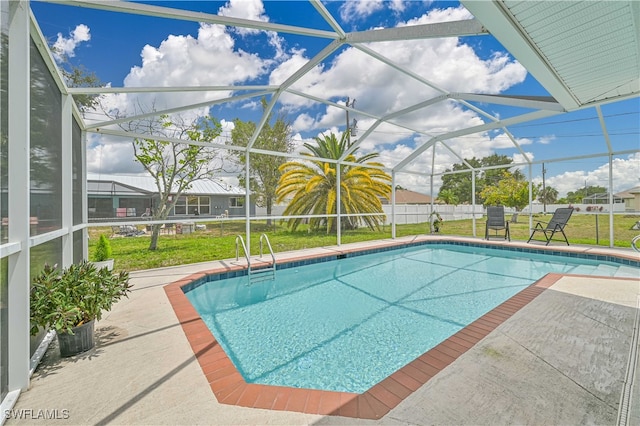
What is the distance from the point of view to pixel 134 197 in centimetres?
627

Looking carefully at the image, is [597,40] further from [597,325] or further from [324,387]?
[324,387]

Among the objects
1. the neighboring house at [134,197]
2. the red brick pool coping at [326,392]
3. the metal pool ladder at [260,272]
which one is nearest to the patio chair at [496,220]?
the metal pool ladder at [260,272]

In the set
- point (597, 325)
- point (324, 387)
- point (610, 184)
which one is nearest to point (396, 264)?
point (597, 325)

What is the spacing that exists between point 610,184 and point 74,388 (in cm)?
1135

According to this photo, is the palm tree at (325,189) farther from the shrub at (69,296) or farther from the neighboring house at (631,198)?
the shrub at (69,296)

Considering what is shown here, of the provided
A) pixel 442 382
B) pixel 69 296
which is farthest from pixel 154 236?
pixel 442 382

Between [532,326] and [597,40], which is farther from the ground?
[597,40]

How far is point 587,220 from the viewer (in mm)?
9125

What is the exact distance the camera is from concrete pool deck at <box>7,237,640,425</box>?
175 centimetres

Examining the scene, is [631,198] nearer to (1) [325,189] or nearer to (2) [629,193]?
(2) [629,193]

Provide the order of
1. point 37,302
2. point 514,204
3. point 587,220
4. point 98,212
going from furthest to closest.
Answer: point 514,204 → point 587,220 → point 98,212 → point 37,302

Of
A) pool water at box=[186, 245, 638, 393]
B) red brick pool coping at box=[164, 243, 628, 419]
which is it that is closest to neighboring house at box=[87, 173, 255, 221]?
pool water at box=[186, 245, 638, 393]

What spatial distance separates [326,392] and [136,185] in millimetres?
6983

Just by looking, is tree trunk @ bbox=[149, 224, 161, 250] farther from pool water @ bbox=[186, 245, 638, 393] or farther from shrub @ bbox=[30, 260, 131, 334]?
shrub @ bbox=[30, 260, 131, 334]
